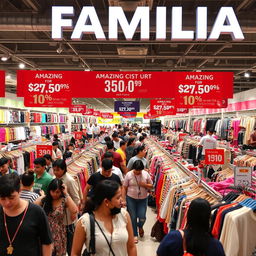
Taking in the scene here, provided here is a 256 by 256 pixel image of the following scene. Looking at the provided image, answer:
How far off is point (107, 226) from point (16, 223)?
0.78 meters

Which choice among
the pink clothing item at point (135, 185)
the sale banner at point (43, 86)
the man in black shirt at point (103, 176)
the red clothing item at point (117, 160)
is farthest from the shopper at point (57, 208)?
the sale banner at point (43, 86)

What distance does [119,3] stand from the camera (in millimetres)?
6250

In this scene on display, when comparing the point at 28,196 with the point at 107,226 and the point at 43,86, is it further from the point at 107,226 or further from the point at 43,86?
the point at 43,86

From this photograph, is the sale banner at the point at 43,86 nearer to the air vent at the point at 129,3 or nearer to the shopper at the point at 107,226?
the air vent at the point at 129,3

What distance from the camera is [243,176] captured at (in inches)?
149

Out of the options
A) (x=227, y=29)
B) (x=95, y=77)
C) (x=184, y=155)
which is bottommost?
(x=184, y=155)

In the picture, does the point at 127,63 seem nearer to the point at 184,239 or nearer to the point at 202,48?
the point at 202,48

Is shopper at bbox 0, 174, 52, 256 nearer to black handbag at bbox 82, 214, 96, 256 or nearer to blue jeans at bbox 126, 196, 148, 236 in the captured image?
black handbag at bbox 82, 214, 96, 256

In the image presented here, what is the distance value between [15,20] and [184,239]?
24.1 ft

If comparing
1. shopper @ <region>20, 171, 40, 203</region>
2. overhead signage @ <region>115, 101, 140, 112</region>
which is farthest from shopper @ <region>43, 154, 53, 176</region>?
overhead signage @ <region>115, 101, 140, 112</region>

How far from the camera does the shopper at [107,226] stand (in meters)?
2.45

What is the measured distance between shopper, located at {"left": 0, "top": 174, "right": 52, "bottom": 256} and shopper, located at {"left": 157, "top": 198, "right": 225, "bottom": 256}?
3.63 feet

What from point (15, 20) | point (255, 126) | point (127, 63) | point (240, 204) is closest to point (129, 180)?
point (240, 204)

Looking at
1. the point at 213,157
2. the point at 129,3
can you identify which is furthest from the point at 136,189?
the point at 129,3
